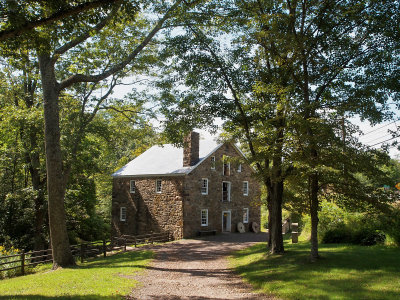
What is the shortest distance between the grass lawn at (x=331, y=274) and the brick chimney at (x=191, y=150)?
12.7 metres

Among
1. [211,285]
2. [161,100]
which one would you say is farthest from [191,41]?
[211,285]

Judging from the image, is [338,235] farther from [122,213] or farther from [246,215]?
[122,213]

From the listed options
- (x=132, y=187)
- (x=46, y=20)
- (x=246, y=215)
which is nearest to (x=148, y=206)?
(x=132, y=187)

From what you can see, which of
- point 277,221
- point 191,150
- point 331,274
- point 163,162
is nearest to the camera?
point 331,274

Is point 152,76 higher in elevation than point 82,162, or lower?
higher

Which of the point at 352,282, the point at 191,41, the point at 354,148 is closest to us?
the point at 352,282

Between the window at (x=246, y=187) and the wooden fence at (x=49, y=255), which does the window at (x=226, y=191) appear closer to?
the window at (x=246, y=187)

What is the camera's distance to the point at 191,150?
2577cm

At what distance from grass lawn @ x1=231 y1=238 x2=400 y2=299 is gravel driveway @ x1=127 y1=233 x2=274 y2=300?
65 centimetres

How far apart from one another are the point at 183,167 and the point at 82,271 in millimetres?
14269

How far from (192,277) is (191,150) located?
14506 millimetres

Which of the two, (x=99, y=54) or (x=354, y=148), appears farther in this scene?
(x=99, y=54)

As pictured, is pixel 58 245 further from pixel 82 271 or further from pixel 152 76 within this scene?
pixel 152 76

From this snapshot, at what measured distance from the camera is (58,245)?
540 inches
